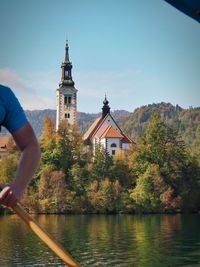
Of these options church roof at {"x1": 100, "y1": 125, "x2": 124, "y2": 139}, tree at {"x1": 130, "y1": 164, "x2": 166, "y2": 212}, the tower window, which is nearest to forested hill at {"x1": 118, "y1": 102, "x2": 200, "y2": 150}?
the tower window

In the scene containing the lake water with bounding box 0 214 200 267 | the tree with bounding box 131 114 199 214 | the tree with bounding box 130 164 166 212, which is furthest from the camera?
the tree with bounding box 131 114 199 214

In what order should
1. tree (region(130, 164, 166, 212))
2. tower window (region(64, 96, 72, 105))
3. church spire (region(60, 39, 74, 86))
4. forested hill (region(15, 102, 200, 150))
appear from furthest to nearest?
forested hill (region(15, 102, 200, 150)) → church spire (region(60, 39, 74, 86)) → tower window (region(64, 96, 72, 105)) → tree (region(130, 164, 166, 212))

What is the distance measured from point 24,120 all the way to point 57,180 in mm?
68289

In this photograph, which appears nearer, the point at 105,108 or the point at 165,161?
the point at 165,161

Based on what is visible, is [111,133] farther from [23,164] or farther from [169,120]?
[23,164]

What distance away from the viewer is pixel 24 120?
5.80 ft

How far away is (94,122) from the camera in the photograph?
99.3 meters

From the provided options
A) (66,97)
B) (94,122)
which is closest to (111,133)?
(94,122)

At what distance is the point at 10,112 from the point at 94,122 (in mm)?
97583

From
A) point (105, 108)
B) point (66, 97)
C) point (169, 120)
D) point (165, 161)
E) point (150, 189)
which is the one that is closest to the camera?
point (150, 189)

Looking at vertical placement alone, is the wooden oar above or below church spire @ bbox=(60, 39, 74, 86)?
below

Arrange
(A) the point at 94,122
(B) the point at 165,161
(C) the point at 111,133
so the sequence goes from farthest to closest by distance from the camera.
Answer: (A) the point at 94,122
(C) the point at 111,133
(B) the point at 165,161

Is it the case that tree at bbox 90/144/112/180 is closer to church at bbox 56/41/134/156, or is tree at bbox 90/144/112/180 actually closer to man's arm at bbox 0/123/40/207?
church at bbox 56/41/134/156

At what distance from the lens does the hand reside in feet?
5.12
